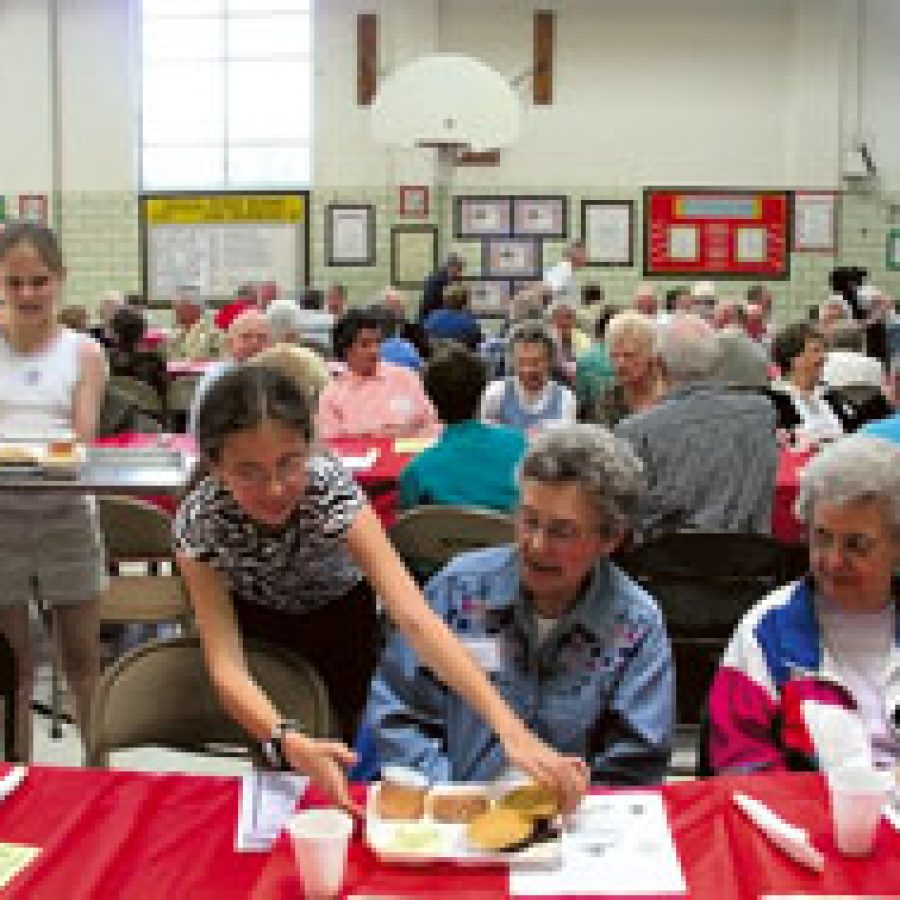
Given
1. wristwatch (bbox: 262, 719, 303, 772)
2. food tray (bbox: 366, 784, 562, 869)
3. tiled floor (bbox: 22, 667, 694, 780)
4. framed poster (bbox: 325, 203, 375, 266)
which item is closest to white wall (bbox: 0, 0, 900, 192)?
framed poster (bbox: 325, 203, 375, 266)

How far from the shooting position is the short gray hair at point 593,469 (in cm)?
231

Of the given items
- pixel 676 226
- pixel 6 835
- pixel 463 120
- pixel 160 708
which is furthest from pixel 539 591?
pixel 676 226

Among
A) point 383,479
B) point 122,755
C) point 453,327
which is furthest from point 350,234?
point 122,755

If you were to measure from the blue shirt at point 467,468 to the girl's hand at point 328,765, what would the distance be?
2234 millimetres

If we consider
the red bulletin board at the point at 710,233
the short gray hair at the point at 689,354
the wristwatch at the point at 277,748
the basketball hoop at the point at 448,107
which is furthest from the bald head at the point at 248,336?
the red bulletin board at the point at 710,233

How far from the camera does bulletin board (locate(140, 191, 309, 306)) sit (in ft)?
42.8

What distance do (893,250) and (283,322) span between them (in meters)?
7.95

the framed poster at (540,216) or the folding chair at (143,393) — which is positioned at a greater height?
the framed poster at (540,216)

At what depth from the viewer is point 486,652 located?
230 cm

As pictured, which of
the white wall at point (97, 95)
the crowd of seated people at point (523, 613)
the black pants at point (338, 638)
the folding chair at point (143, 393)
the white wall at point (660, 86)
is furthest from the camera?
the white wall at point (97, 95)

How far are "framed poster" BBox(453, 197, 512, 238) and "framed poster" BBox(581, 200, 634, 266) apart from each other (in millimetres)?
741

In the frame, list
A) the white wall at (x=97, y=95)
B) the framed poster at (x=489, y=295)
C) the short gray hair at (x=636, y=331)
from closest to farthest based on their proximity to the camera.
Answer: the short gray hair at (x=636, y=331)
the white wall at (x=97, y=95)
the framed poster at (x=489, y=295)

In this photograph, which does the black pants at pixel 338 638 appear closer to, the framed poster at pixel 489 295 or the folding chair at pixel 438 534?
the folding chair at pixel 438 534

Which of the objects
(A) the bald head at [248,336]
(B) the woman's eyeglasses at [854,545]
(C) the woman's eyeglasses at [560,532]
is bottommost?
(B) the woman's eyeglasses at [854,545]
